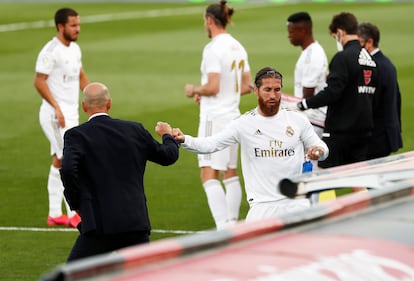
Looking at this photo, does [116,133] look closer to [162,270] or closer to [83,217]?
[83,217]

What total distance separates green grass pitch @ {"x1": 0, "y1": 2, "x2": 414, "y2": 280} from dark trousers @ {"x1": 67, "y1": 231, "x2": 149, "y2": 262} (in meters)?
2.50

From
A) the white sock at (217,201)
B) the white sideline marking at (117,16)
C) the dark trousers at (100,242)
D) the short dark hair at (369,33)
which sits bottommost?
the white sock at (217,201)

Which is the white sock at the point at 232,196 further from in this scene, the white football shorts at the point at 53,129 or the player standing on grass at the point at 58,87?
the white football shorts at the point at 53,129

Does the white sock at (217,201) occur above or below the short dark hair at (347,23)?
below

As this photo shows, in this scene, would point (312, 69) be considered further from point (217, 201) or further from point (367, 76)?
point (217, 201)

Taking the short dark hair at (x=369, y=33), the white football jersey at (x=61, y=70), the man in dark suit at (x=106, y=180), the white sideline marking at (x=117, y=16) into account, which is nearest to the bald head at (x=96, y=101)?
the man in dark suit at (x=106, y=180)

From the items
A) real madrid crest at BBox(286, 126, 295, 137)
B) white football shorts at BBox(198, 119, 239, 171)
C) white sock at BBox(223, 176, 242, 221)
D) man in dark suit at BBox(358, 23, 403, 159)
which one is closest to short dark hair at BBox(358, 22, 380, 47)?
man in dark suit at BBox(358, 23, 403, 159)

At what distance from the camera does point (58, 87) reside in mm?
12906

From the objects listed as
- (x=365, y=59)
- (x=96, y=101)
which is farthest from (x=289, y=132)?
(x=365, y=59)

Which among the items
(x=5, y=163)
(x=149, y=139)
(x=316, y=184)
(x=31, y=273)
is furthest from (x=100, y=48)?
(x=316, y=184)

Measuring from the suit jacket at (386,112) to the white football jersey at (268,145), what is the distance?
3.17m

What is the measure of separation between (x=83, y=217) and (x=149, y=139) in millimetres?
709

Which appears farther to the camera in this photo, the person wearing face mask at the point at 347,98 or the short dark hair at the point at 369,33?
the short dark hair at the point at 369,33

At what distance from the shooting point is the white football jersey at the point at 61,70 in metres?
12.8
